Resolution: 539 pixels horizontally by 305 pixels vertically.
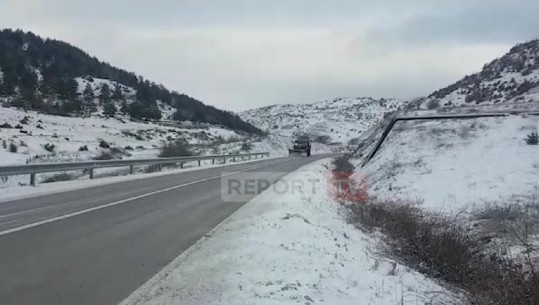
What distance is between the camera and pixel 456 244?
9469mm

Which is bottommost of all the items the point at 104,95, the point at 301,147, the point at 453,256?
the point at 301,147

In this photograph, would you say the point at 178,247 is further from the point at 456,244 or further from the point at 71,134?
the point at 71,134

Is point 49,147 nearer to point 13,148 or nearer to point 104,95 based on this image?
point 13,148

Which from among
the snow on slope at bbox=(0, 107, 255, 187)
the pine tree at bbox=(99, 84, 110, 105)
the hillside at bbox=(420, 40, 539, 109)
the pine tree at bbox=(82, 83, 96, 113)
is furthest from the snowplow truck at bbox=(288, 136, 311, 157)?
the pine tree at bbox=(99, 84, 110, 105)

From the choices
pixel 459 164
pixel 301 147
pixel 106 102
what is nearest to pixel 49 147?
pixel 459 164

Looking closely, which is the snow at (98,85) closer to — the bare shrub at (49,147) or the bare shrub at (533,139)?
the bare shrub at (49,147)

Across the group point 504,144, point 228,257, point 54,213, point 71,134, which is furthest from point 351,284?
point 71,134

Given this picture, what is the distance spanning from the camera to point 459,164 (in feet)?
56.9

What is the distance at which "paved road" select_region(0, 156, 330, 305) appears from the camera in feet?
20.2

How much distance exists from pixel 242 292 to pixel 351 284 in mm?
1585

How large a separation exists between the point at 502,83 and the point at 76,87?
253ft

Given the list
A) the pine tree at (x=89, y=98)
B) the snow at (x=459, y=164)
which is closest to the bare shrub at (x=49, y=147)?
the snow at (x=459, y=164)

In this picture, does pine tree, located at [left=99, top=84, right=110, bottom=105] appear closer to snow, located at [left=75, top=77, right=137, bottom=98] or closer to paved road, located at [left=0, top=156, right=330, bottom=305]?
snow, located at [left=75, top=77, right=137, bottom=98]

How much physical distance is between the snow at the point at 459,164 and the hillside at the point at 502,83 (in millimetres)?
9952
